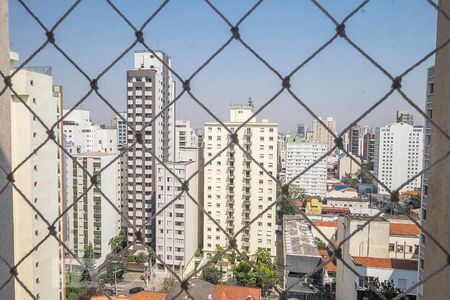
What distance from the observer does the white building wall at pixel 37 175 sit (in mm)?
3562

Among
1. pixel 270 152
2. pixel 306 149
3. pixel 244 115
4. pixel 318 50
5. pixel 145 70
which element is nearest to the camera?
pixel 318 50

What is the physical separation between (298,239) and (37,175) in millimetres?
5717

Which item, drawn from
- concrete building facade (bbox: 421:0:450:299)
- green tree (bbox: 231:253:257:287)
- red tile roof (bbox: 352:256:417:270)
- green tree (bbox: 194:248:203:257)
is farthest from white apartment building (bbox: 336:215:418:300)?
concrete building facade (bbox: 421:0:450:299)

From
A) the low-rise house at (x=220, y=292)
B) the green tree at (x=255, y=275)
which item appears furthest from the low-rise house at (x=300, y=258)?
the low-rise house at (x=220, y=292)

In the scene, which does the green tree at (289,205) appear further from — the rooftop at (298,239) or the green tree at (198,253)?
the green tree at (198,253)

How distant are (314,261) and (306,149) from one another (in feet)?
41.6

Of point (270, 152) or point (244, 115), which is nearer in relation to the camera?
point (244, 115)

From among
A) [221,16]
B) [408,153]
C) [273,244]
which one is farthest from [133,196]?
[408,153]

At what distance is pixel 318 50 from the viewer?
572 mm

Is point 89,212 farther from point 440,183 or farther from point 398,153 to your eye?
point 398,153

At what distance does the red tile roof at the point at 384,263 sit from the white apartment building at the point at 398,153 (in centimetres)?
1195

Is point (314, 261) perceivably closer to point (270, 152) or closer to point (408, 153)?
point (270, 152)

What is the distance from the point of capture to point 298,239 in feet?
27.5

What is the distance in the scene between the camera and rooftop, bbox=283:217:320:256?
733cm
